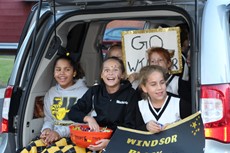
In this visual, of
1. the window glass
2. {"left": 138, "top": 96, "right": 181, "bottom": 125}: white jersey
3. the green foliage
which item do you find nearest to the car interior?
{"left": 138, "top": 96, "right": 181, "bottom": 125}: white jersey

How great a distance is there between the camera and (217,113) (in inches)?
121

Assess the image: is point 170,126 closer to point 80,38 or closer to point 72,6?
point 72,6

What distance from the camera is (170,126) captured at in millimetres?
3164

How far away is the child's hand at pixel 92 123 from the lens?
11.8 feet

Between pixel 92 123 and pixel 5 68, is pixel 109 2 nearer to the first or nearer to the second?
pixel 92 123

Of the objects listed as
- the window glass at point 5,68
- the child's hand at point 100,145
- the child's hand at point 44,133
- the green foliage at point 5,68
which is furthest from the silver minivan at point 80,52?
the green foliage at point 5,68

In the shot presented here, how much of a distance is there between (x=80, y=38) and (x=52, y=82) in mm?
816

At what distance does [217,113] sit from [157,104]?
593 millimetres

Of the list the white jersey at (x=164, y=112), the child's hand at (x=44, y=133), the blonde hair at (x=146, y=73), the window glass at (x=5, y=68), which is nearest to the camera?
the white jersey at (x=164, y=112)

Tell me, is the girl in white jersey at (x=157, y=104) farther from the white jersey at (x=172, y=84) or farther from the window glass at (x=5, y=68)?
the window glass at (x=5, y=68)

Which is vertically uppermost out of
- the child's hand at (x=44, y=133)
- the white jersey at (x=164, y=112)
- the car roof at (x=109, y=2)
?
the car roof at (x=109, y=2)

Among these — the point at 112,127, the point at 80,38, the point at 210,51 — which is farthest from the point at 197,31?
the point at 80,38

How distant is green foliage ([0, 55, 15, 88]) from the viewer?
12.3 metres

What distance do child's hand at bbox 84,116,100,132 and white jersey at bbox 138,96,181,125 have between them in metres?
0.36
